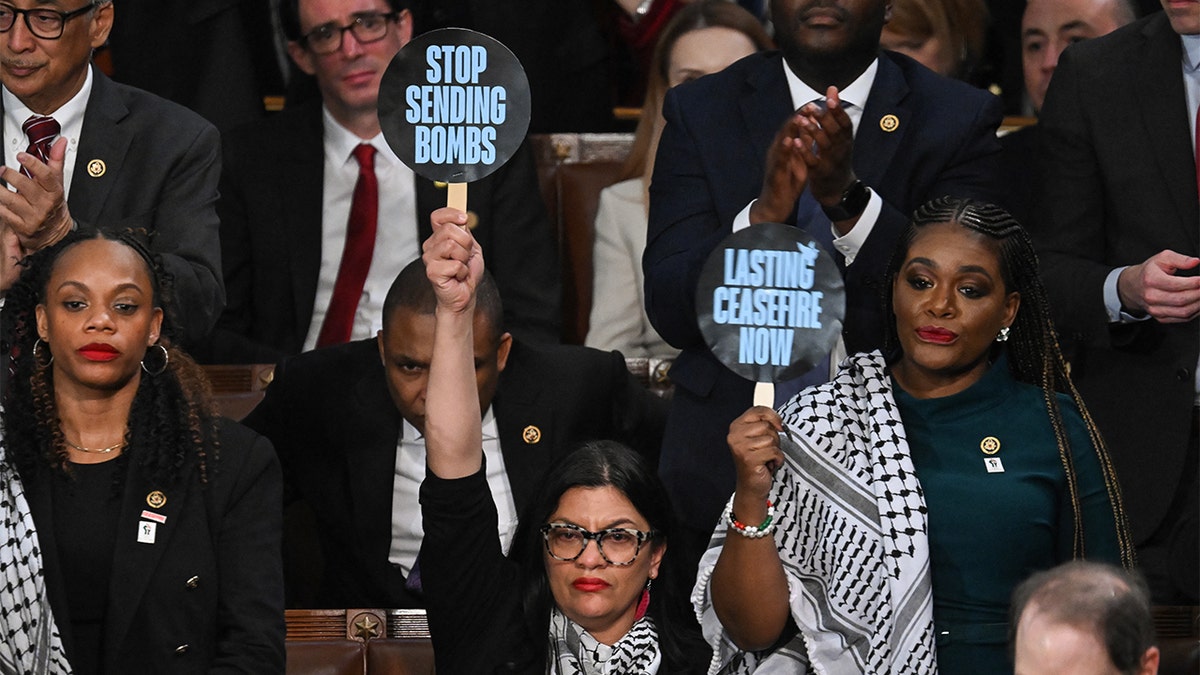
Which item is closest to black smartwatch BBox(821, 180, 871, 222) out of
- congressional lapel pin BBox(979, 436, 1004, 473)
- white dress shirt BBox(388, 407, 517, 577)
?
congressional lapel pin BBox(979, 436, 1004, 473)

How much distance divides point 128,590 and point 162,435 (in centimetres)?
26

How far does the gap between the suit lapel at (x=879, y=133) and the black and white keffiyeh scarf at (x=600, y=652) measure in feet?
2.91

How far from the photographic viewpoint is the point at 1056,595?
270 cm

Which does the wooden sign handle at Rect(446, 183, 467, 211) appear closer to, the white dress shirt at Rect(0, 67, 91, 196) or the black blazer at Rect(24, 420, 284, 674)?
the black blazer at Rect(24, 420, 284, 674)

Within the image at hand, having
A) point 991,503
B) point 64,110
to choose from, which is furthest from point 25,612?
point 991,503

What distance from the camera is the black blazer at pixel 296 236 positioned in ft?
14.8

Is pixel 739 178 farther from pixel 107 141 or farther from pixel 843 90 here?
pixel 107 141

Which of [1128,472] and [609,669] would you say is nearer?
[609,669]

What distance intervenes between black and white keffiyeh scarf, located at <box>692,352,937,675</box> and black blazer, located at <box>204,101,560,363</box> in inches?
52.7

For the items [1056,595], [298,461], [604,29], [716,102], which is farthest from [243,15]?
[1056,595]

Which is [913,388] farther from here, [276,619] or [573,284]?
[573,284]

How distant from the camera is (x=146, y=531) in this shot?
10.5 ft

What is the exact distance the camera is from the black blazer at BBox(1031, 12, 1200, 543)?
3738 millimetres

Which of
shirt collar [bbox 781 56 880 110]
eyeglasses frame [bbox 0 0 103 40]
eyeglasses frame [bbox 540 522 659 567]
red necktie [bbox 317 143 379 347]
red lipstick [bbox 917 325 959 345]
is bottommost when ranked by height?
eyeglasses frame [bbox 540 522 659 567]
